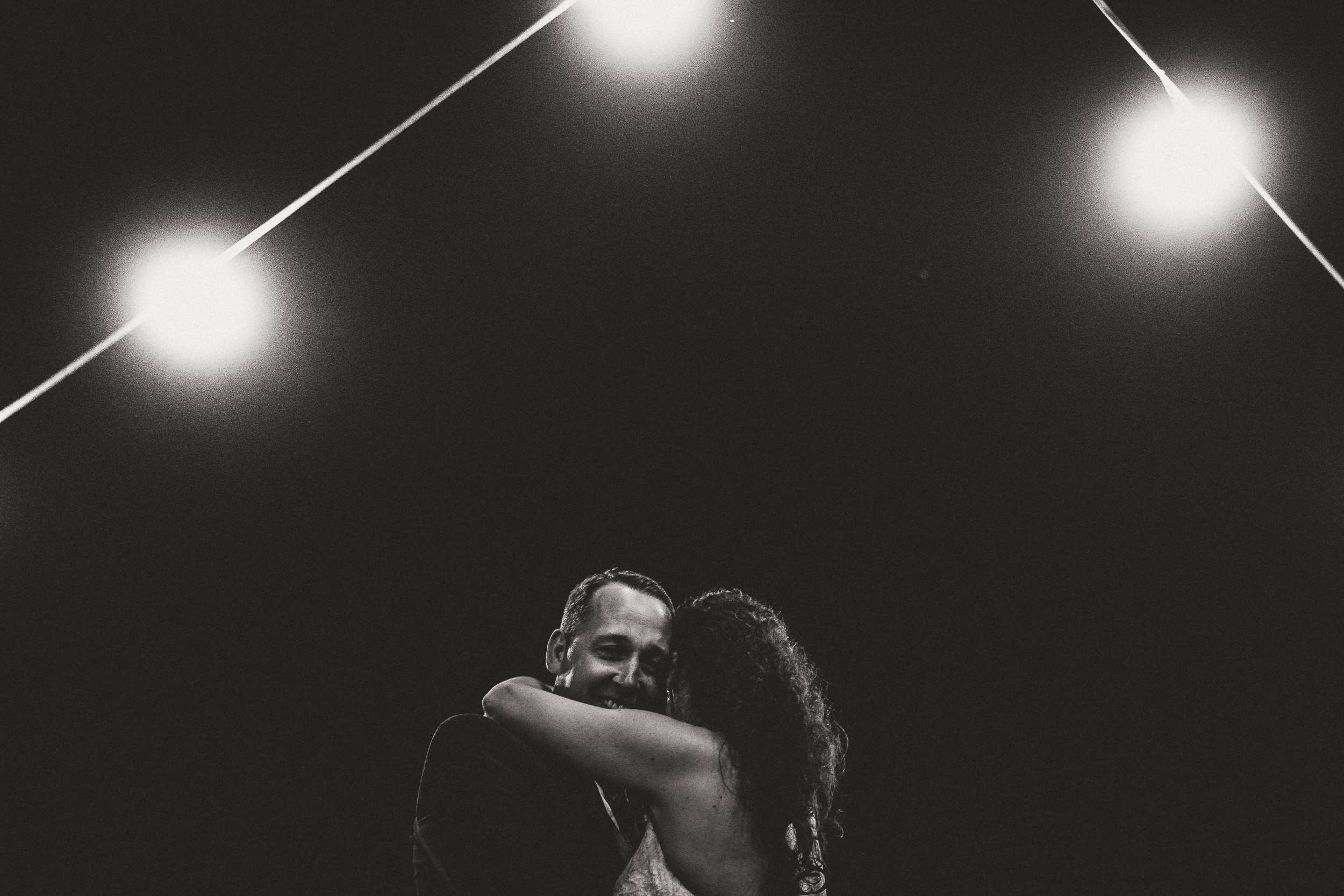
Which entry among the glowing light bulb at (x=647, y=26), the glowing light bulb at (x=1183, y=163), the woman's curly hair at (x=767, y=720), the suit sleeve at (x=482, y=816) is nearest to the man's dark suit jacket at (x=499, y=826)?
the suit sleeve at (x=482, y=816)

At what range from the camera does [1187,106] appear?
1.69 m

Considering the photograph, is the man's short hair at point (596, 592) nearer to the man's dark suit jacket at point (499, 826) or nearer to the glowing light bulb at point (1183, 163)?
the man's dark suit jacket at point (499, 826)

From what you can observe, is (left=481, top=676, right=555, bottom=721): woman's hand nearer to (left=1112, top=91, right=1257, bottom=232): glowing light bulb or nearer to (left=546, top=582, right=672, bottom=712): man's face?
(left=546, top=582, right=672, bottom=712): man's face

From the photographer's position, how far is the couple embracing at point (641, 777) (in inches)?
53.6

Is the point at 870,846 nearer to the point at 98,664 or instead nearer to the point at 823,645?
the point at 823,645

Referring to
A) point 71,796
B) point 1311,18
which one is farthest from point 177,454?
point 1311,18

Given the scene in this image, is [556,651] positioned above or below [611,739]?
above

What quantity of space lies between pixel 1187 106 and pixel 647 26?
93 cm

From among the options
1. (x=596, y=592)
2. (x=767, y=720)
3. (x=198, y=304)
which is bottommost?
(x=767, y=720)

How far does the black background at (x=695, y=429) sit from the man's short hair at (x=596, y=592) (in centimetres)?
53

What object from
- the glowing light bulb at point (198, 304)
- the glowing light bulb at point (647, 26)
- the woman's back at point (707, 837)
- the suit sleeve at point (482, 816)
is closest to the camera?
the suit sleeve at point (482, 816)

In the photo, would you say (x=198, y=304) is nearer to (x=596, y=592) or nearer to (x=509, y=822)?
(x=596, y=592)

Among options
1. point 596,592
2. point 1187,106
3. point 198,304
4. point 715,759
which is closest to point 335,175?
point 198,304

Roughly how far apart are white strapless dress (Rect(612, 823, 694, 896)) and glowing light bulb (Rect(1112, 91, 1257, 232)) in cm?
143
